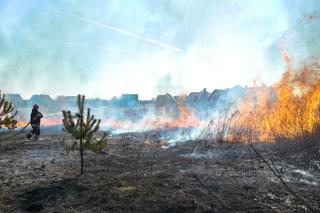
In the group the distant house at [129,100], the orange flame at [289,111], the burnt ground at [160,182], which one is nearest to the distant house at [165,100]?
the distant house at [129,100]

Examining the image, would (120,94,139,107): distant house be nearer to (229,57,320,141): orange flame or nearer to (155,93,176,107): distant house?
(155,93,176,107): distant house

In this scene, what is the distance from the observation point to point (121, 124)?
37.9 metres

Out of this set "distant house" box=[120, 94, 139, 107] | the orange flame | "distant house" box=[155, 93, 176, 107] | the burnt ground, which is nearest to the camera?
the burnt ground

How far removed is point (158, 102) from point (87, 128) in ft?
106

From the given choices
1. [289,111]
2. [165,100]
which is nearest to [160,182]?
[289,111]

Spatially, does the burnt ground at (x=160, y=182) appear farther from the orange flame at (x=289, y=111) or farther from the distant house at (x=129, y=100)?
the distant house at (x=129, y=100)

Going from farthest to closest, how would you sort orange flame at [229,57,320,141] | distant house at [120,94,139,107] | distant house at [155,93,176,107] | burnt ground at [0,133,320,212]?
1. distant house at [120,94,139,107]
2. distant house at [155,93,176,107]
3. orange flame at [229,57,320,141]
4. burnt ground at [0,133,320,212]

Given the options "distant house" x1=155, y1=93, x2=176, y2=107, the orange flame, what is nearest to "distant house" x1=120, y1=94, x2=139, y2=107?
"distant house" x1=155, y1=93, x2=176, y2=107

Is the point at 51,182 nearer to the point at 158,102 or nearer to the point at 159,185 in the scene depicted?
the point at 159,185

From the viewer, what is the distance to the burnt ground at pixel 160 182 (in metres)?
6.93

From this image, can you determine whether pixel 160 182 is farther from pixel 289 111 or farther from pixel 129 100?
pixel 129 100

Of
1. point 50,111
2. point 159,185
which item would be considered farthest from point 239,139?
point 50,111

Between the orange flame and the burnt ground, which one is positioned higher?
the orange flame

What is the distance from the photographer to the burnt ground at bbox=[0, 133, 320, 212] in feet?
22.7
